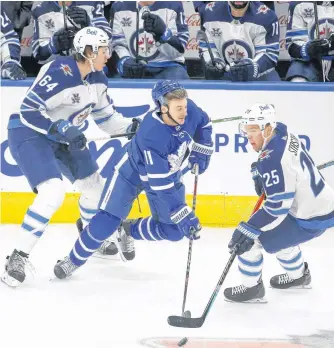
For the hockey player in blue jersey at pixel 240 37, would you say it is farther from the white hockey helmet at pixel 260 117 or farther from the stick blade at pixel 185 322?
the stick blade at pixel 185 322

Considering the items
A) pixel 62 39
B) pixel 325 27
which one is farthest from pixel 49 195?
pixel 325 27

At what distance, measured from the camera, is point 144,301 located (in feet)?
15.2

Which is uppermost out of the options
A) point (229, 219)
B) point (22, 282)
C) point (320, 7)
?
point (320, 7)

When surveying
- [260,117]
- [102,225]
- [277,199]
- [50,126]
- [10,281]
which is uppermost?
[260,117]

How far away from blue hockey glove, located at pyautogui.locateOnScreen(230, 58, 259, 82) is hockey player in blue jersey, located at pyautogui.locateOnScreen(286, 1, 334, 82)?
34 cm

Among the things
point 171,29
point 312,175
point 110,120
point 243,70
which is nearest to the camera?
point 312,175

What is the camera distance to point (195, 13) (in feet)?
22.0

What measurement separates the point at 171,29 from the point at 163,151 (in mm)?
1878

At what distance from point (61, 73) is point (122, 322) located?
132 centimetres

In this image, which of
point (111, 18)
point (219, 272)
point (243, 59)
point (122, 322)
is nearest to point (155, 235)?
point (219, 272)

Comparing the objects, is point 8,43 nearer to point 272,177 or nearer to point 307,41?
point 307,41

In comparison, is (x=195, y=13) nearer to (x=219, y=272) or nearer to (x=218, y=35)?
(x=218, y=35)

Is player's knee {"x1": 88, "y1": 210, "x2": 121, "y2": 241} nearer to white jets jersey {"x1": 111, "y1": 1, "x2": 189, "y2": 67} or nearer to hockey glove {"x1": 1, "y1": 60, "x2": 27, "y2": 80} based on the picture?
hockey glove {"x1": 1, "y1": 60, "x2": 27, "y2": 80}

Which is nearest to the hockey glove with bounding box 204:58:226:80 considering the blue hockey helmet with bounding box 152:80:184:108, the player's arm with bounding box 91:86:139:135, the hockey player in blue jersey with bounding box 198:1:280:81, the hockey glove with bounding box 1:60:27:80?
the hockey player in blue jersey with bounding box 198:1:280:81
